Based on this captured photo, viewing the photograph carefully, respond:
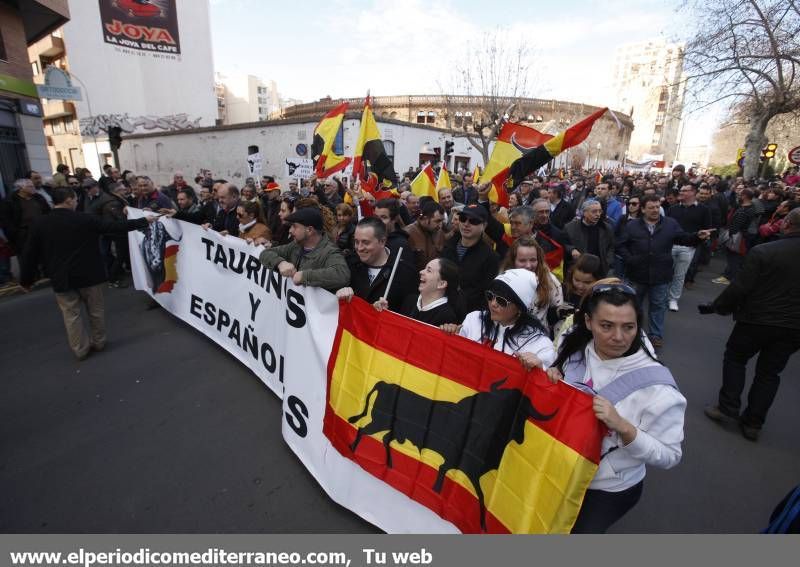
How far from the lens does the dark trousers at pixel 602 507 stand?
1.76 m

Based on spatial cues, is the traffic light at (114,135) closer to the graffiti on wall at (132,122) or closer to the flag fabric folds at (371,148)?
the flag fabric folds at (371,148)

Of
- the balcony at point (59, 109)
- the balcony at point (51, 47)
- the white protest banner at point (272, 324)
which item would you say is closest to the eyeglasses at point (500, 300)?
the white protest banner at point (272, 324)

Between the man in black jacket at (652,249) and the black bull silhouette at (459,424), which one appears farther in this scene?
the man in black jacket at (652,249)

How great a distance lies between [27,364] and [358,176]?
460cm

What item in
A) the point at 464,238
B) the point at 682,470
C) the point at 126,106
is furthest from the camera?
the point at 126,106

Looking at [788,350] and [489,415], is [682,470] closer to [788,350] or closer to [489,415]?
[788,350]

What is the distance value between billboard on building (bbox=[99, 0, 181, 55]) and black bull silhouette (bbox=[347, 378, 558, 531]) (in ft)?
128

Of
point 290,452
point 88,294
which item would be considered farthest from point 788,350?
point 88,294

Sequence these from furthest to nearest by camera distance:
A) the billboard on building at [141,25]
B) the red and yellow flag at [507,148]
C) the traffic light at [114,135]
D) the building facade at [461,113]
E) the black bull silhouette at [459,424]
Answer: the building facade at [461,113] < the billboard on building at [141,25] < the traffic light at [114,135] < the red and yellow flag at [507,148] < the black bull silhouette at [459,424]

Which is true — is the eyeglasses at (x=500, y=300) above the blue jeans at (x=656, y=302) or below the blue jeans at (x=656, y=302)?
above

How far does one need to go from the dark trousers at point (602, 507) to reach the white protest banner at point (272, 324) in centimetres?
66

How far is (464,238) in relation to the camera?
368 cm

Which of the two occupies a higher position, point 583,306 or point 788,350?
point 583,306

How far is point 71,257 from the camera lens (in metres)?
4.32
